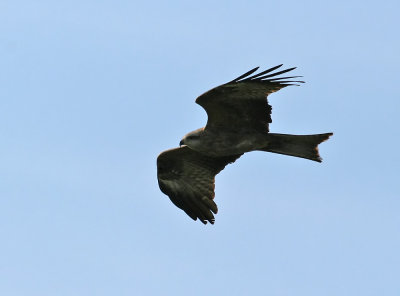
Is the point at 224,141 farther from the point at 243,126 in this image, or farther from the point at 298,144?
the point at 298,144

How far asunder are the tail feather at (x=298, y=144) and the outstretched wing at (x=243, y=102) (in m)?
0.26

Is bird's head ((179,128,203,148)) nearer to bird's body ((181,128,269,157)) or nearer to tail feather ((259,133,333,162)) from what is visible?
bird's body ((181,128,269,157))

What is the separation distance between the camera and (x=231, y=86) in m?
14.4

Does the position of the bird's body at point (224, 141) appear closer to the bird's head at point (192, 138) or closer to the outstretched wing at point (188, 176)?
the bird's head at point (192, 138)

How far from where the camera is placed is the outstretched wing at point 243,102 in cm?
1434

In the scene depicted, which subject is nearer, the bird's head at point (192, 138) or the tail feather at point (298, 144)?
the tail feather at point (298, 144)

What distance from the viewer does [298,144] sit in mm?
14953

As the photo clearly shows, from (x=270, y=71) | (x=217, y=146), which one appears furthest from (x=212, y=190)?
(x=270, y=71)

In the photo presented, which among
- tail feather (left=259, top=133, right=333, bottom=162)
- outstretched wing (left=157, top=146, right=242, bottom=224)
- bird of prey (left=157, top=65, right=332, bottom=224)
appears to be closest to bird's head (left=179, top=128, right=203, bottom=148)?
bird of prey (left=157, top=65, right=332, bottom=224)

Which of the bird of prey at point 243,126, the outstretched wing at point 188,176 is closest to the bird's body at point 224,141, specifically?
the bird of prey at point 243,126

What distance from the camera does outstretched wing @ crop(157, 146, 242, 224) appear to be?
16594 mm

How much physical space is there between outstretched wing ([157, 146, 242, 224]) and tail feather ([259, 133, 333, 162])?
1.64 metres

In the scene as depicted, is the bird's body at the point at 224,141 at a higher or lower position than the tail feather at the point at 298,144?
higher

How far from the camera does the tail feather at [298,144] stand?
14.9 m
